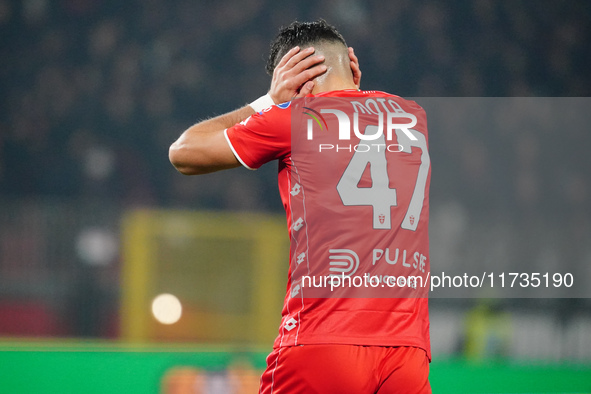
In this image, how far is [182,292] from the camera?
4.11 m

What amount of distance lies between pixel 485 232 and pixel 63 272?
2932 millimetres

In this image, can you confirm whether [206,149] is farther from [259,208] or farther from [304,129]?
[259,208]

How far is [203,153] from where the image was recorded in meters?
1.53

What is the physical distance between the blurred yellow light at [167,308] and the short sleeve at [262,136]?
2730 mm

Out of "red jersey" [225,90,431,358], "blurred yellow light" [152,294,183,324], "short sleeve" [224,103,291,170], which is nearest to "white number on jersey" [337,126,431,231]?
"red jersey" [225,90,431,358]

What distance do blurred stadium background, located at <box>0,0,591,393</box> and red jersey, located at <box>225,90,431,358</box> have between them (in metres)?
2.13

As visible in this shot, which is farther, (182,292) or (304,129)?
(182,292)

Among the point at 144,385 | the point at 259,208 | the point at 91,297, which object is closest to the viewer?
the point at 144,385

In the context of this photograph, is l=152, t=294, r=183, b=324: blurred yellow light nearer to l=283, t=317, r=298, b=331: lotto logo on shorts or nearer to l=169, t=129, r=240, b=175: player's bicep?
l=169, t=129, r=240, b=175: player's bicep

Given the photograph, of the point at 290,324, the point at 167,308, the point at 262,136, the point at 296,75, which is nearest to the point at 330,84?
the point at 296,75

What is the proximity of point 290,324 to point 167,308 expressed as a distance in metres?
2.81

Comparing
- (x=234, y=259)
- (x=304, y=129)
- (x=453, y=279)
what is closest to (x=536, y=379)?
(x=453, y=279)

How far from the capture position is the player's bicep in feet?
4.97

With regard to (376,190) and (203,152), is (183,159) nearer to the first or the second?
(203,152)
